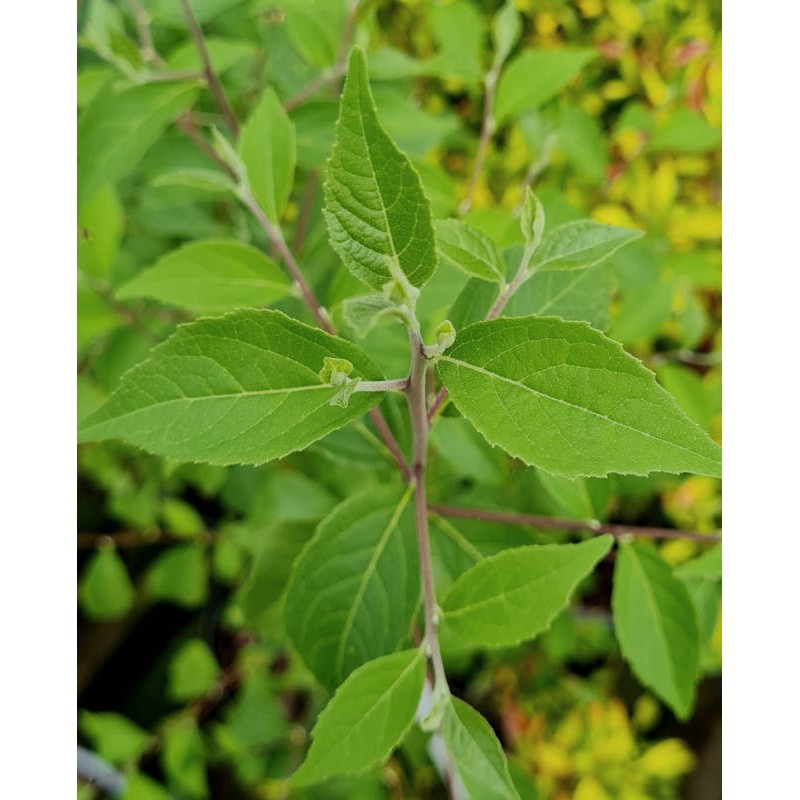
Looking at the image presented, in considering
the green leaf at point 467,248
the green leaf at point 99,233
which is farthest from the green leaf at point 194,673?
the green leaf at point 467,248

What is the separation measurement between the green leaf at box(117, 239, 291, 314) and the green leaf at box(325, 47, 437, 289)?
0.71 feet

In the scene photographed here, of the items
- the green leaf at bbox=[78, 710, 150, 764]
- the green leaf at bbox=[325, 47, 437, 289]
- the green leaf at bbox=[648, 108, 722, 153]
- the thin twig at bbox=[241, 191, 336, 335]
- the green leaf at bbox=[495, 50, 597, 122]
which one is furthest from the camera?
the green leaf at bbox=[78, 710, 150, 764]

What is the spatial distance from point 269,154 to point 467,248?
0.25m

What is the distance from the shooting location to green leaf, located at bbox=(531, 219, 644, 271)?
42 cm

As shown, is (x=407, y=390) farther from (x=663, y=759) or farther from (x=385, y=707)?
(x=663, y=759)

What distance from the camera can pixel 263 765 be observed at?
1242 mm

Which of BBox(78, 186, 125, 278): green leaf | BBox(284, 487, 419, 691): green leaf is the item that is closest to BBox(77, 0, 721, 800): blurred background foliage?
BBox(78, 186, 125, 278): green leaf

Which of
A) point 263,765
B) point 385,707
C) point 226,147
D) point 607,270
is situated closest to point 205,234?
point 226,147

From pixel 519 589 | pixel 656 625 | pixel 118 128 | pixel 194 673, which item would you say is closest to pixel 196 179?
pixel 118 128

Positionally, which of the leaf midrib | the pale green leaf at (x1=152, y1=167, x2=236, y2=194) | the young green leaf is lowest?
the leaf midrib

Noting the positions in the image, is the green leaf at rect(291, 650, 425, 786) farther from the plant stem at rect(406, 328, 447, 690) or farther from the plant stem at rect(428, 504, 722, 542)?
the plant stem at rect(428, 504, 722, 542)

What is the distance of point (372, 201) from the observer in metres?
0.36

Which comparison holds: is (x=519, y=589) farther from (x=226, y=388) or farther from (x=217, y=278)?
(x=217, y=278)

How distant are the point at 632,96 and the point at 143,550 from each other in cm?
139
